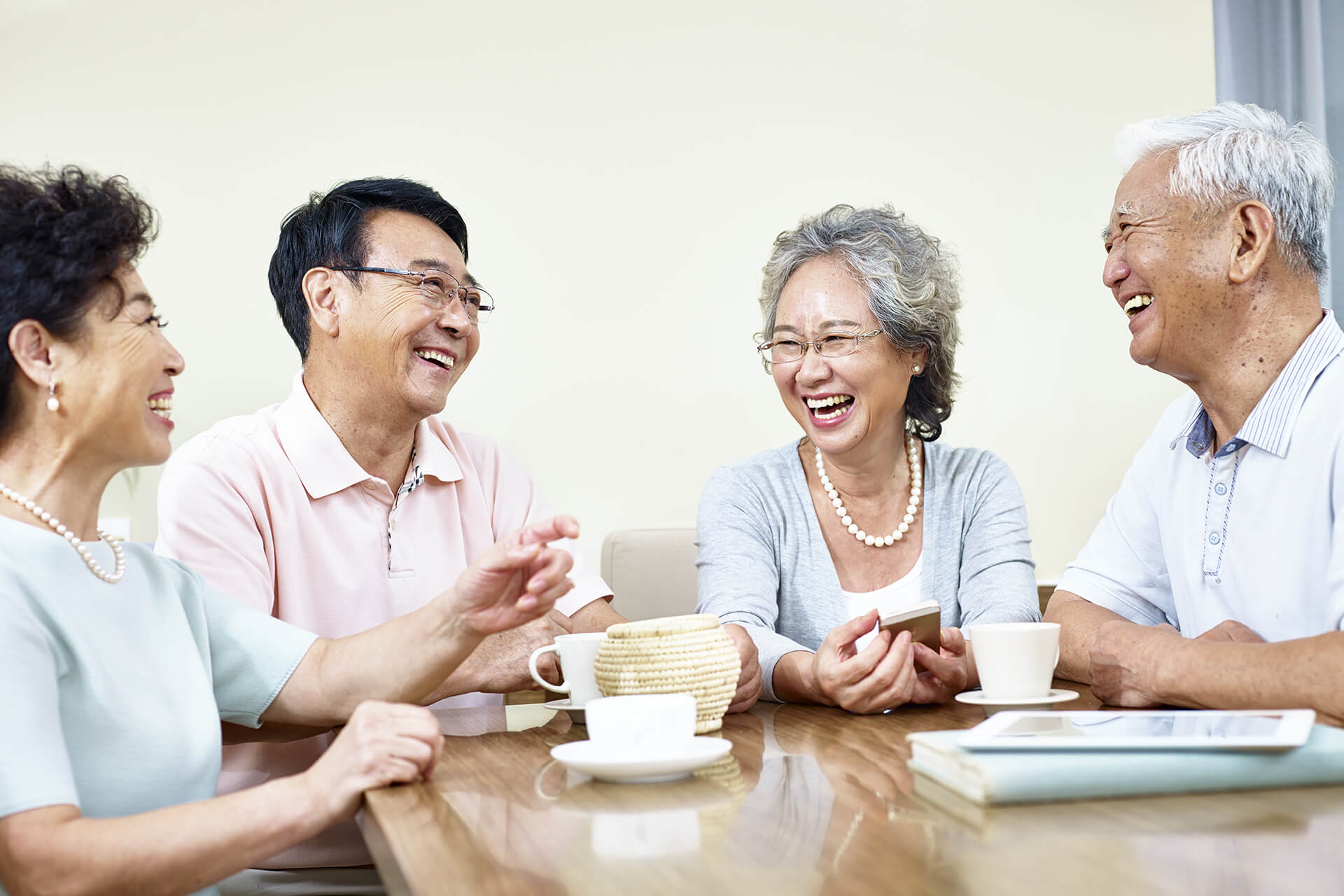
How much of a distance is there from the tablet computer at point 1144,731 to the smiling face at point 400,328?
1255 millimetres

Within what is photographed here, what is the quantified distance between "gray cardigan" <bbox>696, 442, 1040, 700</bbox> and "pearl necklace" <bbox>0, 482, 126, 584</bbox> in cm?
89

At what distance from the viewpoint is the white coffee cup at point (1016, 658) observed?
1.28m

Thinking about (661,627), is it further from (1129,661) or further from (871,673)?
(1129,661)

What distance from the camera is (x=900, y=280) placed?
203cm

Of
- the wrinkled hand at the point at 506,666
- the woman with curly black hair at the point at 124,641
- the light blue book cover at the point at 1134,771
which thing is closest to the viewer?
the light blue book cover at the point at 1134,771

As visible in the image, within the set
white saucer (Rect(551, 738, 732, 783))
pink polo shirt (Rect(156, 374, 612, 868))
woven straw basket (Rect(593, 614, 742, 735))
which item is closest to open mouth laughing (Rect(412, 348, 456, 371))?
Answer: pink polo shirt (Rect(156, 374, 612, 868))

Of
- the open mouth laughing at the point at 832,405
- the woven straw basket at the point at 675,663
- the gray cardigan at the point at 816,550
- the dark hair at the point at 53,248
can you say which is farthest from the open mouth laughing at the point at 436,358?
the woven straw basket at the point at 675,663

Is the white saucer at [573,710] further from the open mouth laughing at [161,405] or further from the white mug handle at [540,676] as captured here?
the open mouth laughing at [161,405]

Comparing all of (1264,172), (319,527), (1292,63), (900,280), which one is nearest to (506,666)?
(319,527)

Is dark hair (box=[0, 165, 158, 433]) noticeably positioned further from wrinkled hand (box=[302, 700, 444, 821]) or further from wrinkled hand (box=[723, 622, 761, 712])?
wrinkled hand (box=[723, 622, 761, 712])

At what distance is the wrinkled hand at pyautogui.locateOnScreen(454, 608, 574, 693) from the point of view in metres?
1.55

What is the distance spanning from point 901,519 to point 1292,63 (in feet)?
6.31

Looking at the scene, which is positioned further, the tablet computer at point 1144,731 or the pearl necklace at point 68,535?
the pearl necklace at point 68,535

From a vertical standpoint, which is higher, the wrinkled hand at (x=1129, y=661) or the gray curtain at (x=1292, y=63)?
the gray curtain at (x=1292, y=63)
